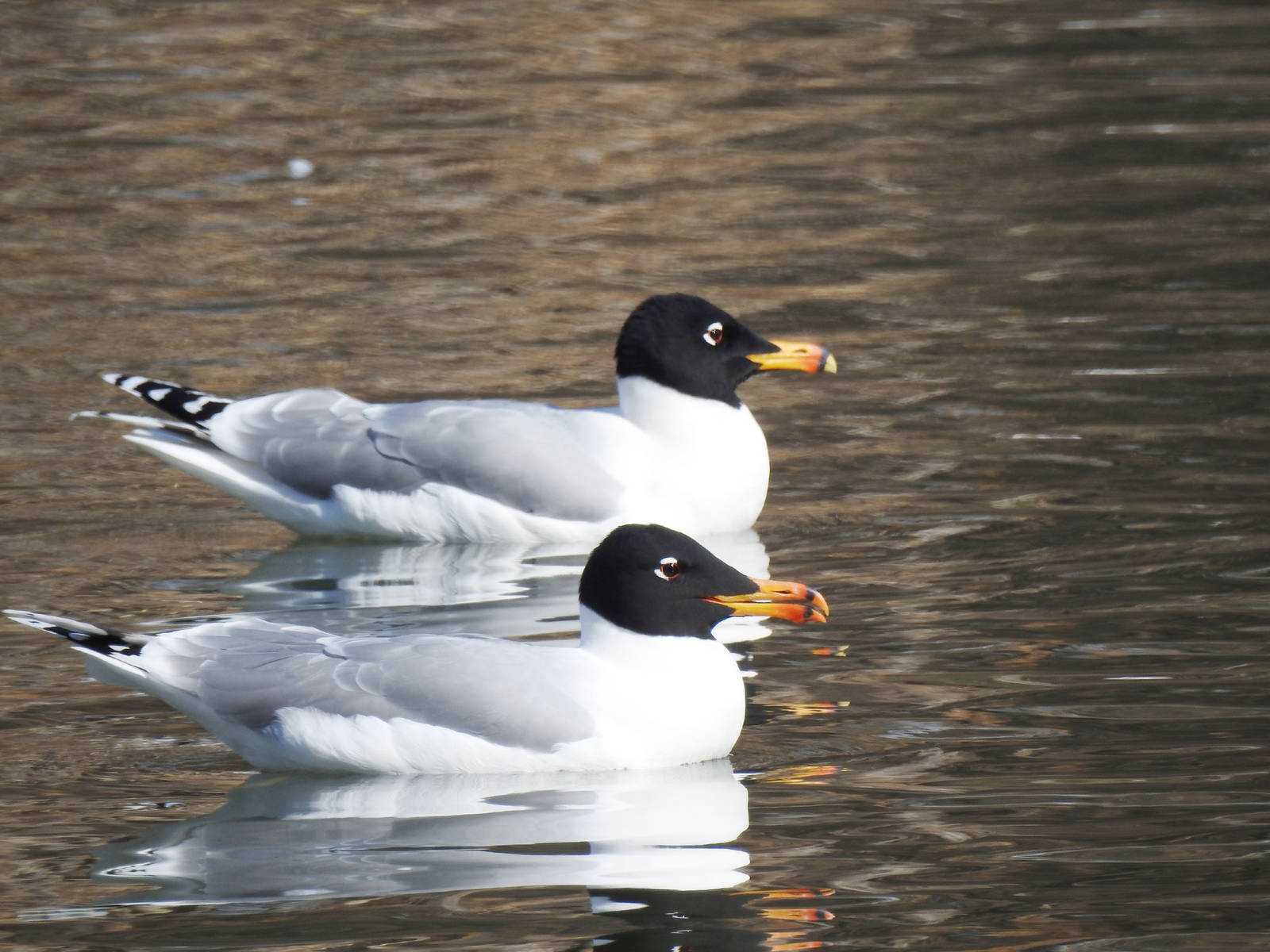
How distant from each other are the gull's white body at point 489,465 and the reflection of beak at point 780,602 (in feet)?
9.12

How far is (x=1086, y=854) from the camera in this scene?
6676 millimetres

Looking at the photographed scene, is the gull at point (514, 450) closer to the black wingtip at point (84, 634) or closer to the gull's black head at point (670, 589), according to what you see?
the gull's black head at point (670, 589)

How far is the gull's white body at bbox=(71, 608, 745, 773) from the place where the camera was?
7.53m

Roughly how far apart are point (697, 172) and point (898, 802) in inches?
449

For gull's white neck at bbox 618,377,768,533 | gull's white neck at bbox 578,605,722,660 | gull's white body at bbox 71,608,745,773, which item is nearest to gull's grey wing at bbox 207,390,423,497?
gull's white neck at bbox 618,377,768,533

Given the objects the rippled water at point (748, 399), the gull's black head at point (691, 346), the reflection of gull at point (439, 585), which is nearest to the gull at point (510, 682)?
the rippled water at point (748, 399)

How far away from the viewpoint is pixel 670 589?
7691 mm

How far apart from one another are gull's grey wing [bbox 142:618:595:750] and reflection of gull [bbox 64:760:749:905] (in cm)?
20

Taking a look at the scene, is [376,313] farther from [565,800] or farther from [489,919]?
[489,919]

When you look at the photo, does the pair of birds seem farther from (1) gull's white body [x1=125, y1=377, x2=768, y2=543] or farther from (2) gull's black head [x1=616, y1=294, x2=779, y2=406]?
(2) gull's black head [x1=616, y1=294, x2=779, y2=406]

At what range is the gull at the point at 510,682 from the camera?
297 inches

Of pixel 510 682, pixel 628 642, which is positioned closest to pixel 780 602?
pixel 628 642

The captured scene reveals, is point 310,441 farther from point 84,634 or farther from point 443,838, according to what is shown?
point 443,838

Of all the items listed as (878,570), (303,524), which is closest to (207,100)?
(303,524)
